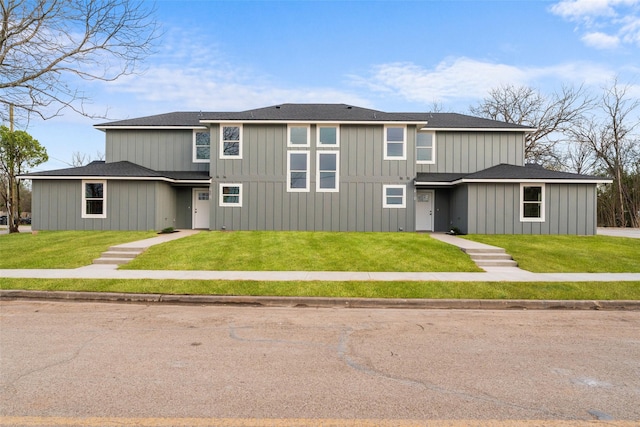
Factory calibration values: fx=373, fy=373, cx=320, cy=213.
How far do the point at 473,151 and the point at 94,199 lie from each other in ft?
66.0

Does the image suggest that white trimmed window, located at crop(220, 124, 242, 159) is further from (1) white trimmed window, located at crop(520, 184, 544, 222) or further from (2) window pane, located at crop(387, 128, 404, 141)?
(1) white trimmed window, located at crop(520, 184, 544, 222)

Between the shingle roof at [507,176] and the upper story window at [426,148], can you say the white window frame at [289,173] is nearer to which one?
the shingle roof at [507,176]

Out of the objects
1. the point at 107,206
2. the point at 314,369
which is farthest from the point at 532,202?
the point at 107,206

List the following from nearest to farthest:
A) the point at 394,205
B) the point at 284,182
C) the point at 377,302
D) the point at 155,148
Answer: the point at 377,302, the point at 394,205, the point at 284,182, the point at 155,148

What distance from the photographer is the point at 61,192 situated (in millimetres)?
18688

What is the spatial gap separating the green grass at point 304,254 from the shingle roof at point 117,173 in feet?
15.6

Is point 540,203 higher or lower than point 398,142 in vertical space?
lower

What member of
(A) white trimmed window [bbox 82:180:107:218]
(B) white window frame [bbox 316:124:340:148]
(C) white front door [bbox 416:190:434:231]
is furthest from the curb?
(C) white front door [bbox 416:190:434:231]

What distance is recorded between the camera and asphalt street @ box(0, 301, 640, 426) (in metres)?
3.32

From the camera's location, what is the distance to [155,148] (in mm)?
21469

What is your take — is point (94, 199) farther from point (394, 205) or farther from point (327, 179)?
point (394, 205)

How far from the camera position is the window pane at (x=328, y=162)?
19016 millimetres

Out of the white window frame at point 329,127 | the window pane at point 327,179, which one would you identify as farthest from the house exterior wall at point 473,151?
the window pane at point 327,179

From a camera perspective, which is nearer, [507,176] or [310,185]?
[507,176]
